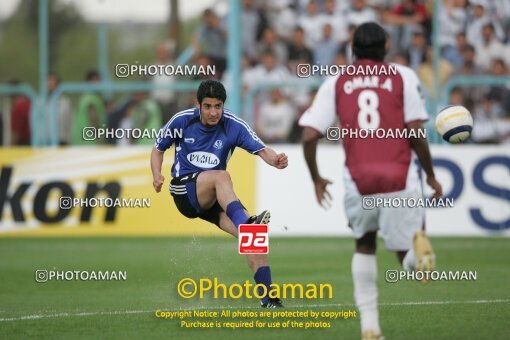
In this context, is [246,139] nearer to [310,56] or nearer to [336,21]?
[310,56]

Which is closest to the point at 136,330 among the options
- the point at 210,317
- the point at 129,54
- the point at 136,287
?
the point at 210,317

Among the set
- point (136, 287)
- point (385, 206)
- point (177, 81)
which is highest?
point (177, 81)

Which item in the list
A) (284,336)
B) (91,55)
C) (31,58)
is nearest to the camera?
(284,336)

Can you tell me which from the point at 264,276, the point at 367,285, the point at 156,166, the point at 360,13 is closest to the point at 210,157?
the point at 156,166

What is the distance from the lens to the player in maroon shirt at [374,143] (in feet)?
25.9

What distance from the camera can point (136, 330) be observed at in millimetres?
9188

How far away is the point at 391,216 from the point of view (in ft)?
26.1

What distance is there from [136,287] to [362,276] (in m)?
4.93

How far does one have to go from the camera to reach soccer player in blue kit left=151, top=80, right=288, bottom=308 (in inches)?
395

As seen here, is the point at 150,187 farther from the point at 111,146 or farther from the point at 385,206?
the point at 385,206

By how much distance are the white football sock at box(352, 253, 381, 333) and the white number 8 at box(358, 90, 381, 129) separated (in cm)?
92

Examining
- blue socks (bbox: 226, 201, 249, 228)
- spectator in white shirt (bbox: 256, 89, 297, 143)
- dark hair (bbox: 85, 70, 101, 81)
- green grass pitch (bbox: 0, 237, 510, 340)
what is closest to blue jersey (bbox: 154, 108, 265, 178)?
blue socks (bbox: 226, 201, 249, 228)

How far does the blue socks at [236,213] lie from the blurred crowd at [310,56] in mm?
9134

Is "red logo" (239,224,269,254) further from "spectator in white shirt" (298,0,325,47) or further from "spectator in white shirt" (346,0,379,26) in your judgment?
"spectator in white shirt" (346,0,379,26)
